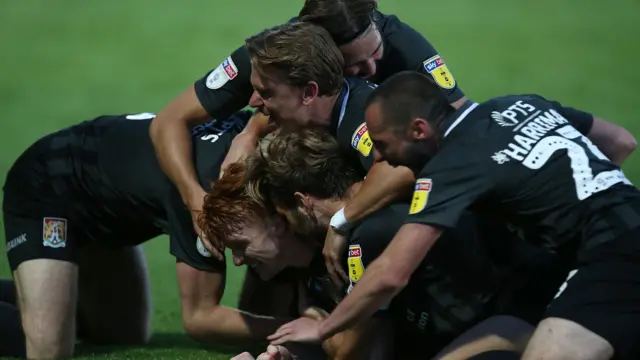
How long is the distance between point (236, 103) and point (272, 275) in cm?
75

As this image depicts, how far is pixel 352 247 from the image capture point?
141 inches

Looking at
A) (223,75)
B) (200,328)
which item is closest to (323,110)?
(223,75)

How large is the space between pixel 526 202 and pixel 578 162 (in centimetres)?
20

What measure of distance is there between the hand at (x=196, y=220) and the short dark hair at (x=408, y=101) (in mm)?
938

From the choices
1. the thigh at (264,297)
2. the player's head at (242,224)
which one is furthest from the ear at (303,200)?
the thigh at (264,297)

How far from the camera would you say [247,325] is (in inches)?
165

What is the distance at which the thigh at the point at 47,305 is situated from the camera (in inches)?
178

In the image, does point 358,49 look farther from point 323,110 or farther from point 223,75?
point 223,75

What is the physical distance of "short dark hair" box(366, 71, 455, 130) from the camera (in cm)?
331

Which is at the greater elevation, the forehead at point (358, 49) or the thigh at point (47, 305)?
the forehead at point (358, 49)

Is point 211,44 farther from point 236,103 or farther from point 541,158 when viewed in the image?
point 541,158

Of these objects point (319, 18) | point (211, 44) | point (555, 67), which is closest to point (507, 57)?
point (555, 67)

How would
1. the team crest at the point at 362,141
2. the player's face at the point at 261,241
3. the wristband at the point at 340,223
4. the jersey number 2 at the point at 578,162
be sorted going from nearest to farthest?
the jersey number 2 at the point at 578,162
the wristband at the point at 340,223
the team crest at the point at 362,141
the player's face at the point at 261,241

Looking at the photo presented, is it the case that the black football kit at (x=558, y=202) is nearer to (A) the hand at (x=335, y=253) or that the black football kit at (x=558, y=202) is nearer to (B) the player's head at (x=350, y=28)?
(A) the hand at (x=335, y=253)
